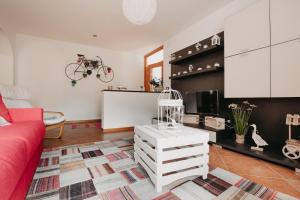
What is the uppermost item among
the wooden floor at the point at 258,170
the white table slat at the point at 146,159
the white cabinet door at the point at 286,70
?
the white cabinet door at the point at 286,70

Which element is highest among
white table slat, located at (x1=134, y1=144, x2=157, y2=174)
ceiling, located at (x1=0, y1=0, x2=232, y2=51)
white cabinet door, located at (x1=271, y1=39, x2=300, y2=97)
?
ceiling, located at (x1=0, y1=0, x2=232, y2=51)

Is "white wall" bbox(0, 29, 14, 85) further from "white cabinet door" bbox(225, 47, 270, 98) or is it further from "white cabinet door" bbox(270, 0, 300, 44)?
"white cabinet door" bbox(270, 0, 300, 44)

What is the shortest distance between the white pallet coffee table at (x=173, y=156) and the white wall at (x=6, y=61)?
380 centimetres

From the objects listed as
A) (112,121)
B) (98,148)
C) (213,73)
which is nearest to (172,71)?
(213,73)

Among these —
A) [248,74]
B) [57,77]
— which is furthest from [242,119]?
[57,77]

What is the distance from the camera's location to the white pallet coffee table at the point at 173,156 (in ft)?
3.98

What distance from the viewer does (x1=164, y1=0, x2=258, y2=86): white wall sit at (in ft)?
8.32

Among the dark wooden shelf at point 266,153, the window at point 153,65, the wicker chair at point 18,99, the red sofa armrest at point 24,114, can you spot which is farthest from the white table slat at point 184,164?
the window at point 153,65

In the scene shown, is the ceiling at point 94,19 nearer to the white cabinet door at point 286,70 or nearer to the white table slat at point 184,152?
the white cabinet door at point 286,70

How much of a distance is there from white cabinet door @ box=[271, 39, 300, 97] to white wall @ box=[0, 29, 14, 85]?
4954mm

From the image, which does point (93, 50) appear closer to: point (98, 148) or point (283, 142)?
point (98, 148)

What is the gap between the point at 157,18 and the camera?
3.08 m

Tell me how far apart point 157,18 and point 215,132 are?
2.45 metres

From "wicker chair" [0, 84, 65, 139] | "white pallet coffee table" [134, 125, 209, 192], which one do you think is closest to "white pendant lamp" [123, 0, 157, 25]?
"white pallet coffee table" [134, 125, 209, 192]
